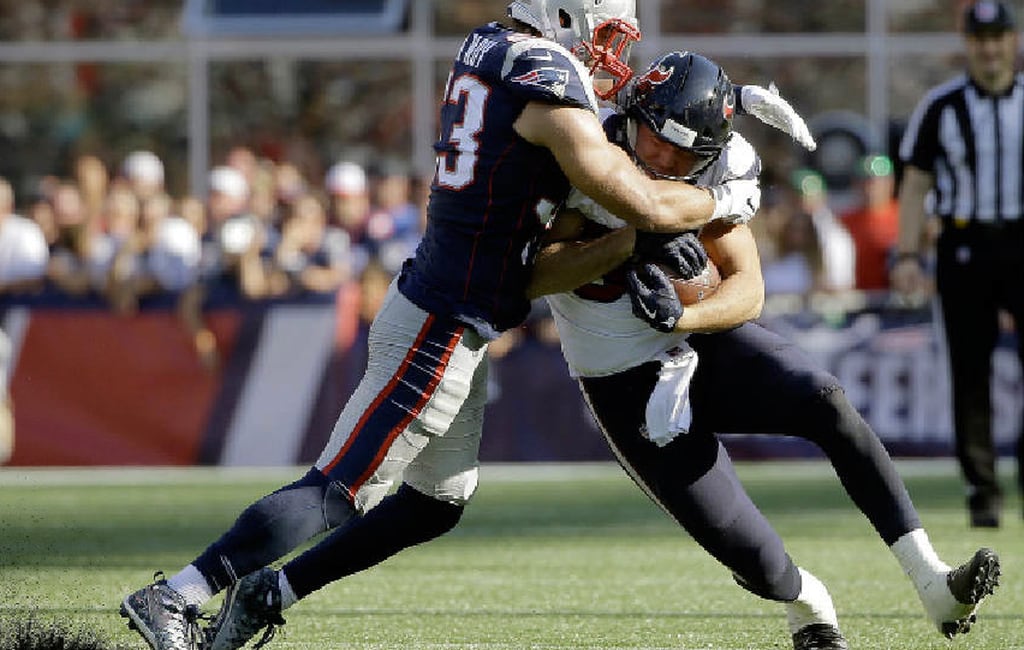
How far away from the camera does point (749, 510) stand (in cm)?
456

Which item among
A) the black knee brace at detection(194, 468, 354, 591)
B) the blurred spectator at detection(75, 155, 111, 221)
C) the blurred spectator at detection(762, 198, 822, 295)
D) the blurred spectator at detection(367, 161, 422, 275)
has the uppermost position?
the black knee brace at detection(194, 468, 354, 591)

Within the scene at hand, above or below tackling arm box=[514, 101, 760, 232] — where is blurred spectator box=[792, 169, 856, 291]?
below

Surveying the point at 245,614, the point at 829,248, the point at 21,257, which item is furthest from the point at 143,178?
the point at 245,614

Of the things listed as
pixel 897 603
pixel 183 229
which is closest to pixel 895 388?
pixel 183 229

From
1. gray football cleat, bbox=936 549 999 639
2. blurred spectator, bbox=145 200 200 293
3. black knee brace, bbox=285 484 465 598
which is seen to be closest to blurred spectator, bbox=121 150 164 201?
blurred spectator, bbox=145 200 200 293

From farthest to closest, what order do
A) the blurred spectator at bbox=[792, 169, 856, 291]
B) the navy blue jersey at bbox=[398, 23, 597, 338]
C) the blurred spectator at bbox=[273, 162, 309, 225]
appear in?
the blurred spectator at bbox=[273, 162, 309, 225], the blurred spectator at bbox=[792, 169, 856, 291], the navy blue jersey at bbox=[398, 23, 597, 338]

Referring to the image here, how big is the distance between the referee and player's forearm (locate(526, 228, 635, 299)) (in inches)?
143

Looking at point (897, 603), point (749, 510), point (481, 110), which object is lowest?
point (897, 603)

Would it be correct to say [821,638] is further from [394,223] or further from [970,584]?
[394,223]

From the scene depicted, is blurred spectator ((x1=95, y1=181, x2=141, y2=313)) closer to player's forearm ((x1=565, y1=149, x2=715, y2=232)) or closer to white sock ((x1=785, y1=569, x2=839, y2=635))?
white sock ((x1=785, y1=569, x2=839, y2=635))

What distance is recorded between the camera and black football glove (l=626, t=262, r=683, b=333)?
441 centimetres

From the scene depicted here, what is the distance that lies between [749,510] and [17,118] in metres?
13.0

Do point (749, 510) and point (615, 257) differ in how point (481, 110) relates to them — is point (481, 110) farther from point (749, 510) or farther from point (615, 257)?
point (749, 510)

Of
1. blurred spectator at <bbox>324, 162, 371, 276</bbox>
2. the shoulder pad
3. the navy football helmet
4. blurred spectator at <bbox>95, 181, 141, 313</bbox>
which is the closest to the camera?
the navy football helmet
